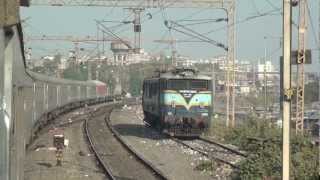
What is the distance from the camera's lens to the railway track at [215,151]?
21.6 meters

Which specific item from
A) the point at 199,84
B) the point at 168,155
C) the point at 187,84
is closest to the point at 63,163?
the point at 168,155

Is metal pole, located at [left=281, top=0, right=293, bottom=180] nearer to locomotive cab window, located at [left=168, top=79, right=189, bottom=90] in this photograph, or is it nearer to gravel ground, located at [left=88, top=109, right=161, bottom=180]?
gravel ground, located at [left=88, top=109, right=161, bottom=180]

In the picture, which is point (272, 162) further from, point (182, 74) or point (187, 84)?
point (182, 74)

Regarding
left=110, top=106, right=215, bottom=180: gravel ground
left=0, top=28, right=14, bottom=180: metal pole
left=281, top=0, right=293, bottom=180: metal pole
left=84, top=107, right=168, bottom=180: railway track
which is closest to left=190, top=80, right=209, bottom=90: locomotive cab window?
left=110, top=106, right=215, bottom=180: gravel ground

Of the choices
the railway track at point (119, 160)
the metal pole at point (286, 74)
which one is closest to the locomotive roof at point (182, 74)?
the railway track at point (119, 160)

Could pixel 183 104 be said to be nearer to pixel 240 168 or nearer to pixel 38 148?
pixel 38 148

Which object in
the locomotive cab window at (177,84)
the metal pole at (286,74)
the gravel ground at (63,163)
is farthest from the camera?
the locomotive cab window at (177,84)

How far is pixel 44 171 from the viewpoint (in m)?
18.7

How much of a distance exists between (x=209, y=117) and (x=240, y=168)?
535 inches

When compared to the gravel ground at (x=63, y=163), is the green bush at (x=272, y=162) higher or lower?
higher

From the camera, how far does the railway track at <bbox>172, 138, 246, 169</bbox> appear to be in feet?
70.9

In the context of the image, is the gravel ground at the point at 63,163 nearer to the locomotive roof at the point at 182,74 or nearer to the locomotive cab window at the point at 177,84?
the locomotive cab window at the point at 177,84

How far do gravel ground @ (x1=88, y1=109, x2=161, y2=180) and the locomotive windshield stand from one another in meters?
3.44

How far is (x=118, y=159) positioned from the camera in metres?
22.1
